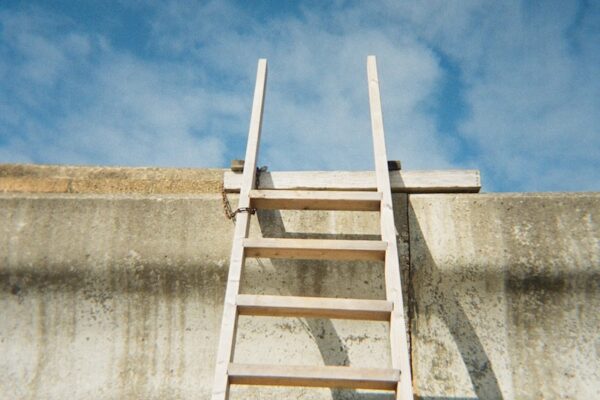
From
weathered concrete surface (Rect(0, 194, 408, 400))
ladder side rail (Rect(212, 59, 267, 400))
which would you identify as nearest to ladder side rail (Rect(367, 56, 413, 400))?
weathered concrete surface (Rect(0, 194, 408, 400))

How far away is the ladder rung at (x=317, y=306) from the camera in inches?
87.0

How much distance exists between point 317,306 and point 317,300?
0.03 meters

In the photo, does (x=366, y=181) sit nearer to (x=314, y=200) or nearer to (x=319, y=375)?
(x=314, y=200)

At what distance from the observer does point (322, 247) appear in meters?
2.41

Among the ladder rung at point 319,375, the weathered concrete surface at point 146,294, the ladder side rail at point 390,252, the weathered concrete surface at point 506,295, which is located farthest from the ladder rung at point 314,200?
A: the ladder rung at point 319,375

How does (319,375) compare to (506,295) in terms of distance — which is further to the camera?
(506,295)

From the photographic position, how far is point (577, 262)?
2.78 metres

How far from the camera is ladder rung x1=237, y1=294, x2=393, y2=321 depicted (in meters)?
2.21

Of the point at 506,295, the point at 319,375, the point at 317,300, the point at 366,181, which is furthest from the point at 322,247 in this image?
the point at 506,295

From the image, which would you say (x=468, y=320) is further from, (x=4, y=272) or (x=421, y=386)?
(x=4, y=272)

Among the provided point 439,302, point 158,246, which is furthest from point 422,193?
point 158,246

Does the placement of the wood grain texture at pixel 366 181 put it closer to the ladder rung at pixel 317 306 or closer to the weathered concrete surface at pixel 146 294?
the weathered concrete surface at pixel 146 294

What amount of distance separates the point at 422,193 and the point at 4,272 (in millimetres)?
2528

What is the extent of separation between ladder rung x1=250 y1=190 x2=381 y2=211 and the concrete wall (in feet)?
0.81
